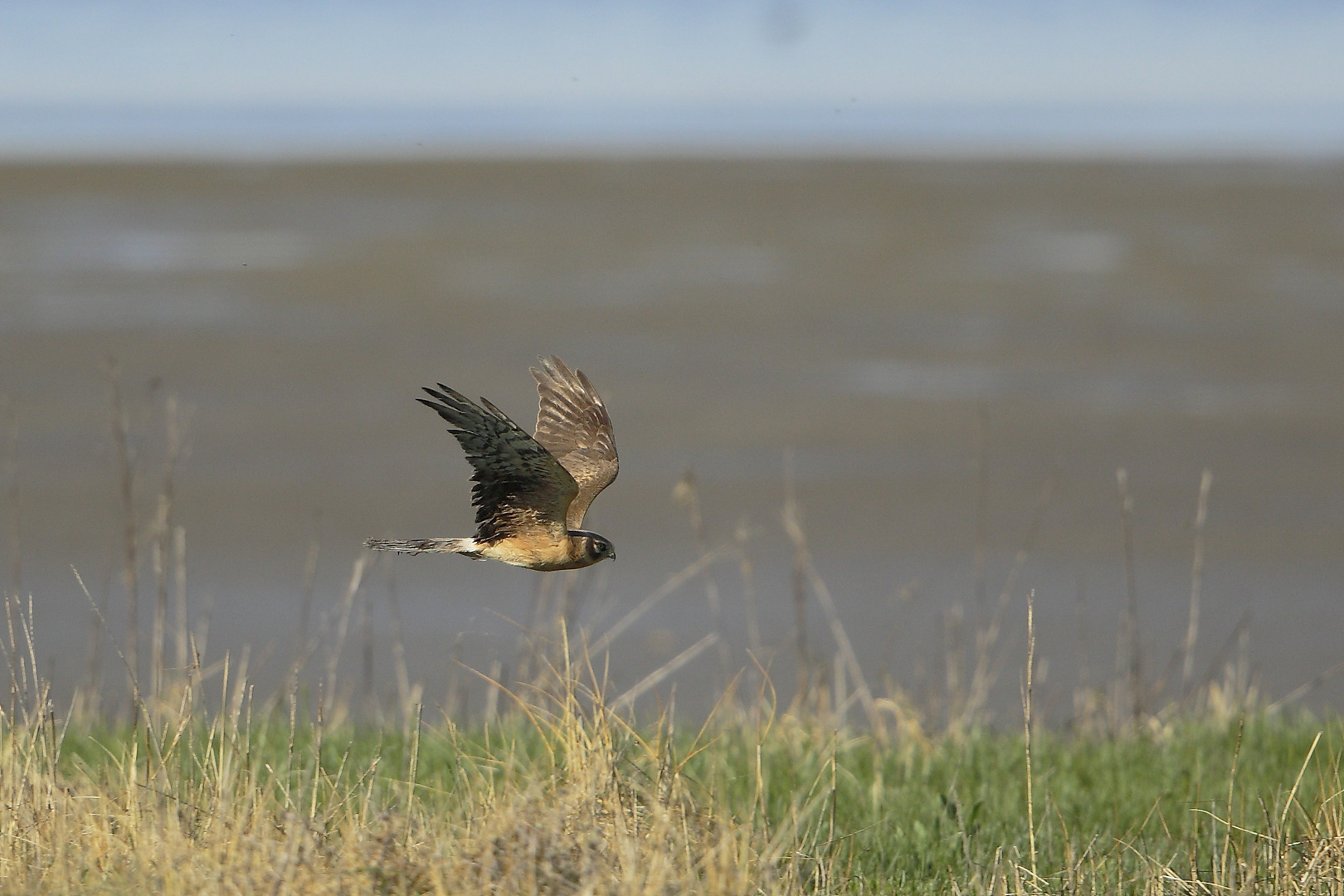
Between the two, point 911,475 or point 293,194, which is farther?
point 293,194

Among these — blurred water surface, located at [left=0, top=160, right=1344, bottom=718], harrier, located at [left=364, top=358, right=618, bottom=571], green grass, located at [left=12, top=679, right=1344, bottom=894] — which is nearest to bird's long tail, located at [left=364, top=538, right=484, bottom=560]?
harrier, located at [left=364, top=358, right=618, bottom=571]

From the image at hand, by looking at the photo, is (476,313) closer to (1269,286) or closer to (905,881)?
(1269,286)

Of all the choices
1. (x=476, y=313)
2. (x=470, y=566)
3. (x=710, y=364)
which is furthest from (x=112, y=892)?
(x=476, y=313)

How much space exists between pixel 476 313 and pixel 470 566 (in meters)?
7.30

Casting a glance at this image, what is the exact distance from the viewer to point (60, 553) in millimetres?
10625

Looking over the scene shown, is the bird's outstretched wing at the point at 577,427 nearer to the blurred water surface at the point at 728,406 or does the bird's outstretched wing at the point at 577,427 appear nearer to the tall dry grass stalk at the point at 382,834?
the tall dry grass stalk at the point at 382,834

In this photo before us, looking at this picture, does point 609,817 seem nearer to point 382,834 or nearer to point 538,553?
point 382,834

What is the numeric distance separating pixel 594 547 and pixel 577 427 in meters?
0.79

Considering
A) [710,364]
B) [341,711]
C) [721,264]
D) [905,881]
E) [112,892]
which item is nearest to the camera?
[112,892]

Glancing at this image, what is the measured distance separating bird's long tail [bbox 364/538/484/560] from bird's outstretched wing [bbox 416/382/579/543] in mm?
35

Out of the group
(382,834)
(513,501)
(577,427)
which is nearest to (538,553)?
(513,501)

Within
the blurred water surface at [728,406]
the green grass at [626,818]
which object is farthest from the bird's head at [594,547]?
the blurred water surface at [728,406]

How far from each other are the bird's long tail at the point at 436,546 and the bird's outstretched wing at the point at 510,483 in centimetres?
4

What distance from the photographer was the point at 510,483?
2.72 m
